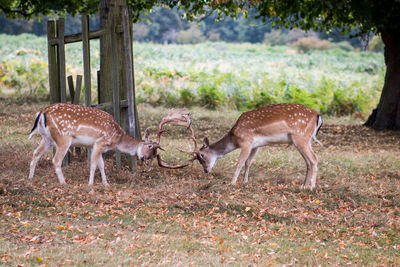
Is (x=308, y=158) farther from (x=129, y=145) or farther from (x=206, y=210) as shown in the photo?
(x=129, y=145)

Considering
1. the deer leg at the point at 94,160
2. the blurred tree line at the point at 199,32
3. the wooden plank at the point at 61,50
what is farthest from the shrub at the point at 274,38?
the deer leg at the point at 94,160

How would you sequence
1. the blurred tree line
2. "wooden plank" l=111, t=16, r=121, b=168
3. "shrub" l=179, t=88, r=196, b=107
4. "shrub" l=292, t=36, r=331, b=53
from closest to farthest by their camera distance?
"wooden plank" l=111, t=16, r=121, b=168
"shrub" l=179, t=88, r=196, b=107
"shrub" l=292, t=36, r=331, b=53
the blurred tree line

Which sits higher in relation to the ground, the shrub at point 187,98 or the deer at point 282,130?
the deer at point 282,130

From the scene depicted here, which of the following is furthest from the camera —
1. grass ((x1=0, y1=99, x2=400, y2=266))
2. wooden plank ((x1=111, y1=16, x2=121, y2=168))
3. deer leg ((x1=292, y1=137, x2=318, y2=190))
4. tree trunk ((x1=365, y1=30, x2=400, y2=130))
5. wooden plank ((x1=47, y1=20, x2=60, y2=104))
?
tree trunk ((x1=365, y1=30, x2=400, y2=130))

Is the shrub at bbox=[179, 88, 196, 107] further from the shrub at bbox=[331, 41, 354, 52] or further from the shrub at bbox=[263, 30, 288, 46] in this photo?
the shrub at bbox=[263, 30, 288, 46]

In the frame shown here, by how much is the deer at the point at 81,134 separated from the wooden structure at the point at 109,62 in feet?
1.06

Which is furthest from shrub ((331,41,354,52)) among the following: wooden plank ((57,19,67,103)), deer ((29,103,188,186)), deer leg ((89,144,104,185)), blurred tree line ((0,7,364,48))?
deer leg ((89,144,104,185))

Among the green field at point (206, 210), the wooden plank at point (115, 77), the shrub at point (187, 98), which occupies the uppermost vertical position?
the wooden plank at point (115, 77)

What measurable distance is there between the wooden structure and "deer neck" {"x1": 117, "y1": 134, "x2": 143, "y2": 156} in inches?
7.7

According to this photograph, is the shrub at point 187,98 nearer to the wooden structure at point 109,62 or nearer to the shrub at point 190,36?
the wooden structure at point 109,62

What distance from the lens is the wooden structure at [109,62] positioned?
25.3ft

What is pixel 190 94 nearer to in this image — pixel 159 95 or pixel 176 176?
pixel 159 95

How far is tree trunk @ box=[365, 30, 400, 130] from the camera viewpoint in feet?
43.5

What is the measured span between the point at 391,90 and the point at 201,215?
29.0 feet
